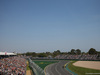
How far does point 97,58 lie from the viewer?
66562 millimetres

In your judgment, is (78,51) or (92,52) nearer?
(92,52)

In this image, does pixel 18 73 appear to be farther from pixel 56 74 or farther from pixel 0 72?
pixel 56 74

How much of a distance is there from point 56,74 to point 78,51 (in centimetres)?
14599

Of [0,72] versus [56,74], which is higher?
[0,72]

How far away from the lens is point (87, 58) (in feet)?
230

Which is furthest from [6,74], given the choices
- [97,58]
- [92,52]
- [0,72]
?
[92,52]

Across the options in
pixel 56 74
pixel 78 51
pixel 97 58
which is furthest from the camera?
pixel 78 51

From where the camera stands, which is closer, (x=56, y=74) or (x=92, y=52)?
(x=56, y=74)

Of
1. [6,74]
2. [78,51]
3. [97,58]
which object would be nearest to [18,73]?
[6,74]

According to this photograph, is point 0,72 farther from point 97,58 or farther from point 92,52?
point 92,52

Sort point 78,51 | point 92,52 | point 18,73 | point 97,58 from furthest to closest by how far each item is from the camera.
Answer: point 78,51
point 92,52
point 97,58
point 18,73

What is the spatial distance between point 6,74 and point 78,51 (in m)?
159

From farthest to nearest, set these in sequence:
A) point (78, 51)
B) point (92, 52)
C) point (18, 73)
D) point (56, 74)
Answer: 1. point (78, 51)
2. point (92, 52)
3. point (56, 74)
4. point (18, 73)

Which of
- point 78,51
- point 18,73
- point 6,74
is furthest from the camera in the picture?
point 78,51
